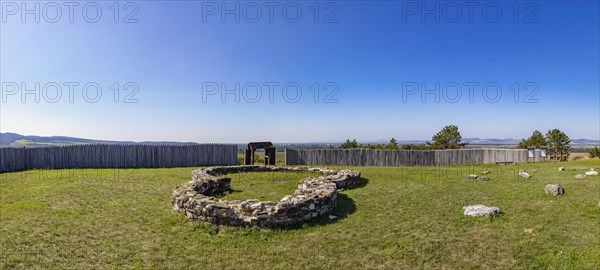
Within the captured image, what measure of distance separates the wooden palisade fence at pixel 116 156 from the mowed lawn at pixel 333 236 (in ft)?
40.2

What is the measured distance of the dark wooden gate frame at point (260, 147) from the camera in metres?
23.6

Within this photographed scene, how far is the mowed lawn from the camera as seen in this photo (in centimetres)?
570

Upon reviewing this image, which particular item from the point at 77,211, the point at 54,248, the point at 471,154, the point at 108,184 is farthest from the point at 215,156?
the point at 471,154

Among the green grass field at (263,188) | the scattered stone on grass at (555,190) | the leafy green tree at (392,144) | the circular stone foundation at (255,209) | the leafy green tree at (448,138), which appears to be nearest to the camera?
the circular stone foundation at (255,209)

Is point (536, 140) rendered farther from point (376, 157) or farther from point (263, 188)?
point (263, 188)

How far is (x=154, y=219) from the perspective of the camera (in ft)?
27.0

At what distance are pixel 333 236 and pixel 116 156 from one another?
2052 centimetres

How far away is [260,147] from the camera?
949 inches

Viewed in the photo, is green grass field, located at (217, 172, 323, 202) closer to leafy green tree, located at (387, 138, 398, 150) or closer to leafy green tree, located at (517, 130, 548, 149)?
leafy green tree, located at (387, 138, 398, 150)

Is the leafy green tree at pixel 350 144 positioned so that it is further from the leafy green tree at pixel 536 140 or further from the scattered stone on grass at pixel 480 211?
the scattered stone on grass at pixel 480 211

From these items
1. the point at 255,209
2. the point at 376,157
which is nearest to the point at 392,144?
the point at 376,157

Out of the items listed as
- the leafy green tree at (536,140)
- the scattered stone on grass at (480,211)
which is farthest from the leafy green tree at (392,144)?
the scattered stone on grass at (480,211)

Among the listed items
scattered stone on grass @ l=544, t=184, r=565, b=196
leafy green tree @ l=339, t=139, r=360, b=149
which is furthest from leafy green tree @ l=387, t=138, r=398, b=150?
scattered stone on grass @ l=544, t=184, r=565, b=196

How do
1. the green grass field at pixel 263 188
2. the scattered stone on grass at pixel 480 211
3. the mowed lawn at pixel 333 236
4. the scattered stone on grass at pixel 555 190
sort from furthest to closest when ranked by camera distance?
1. the green grass field at pixel 263 188
2. the scattered stone on grass at pixel 555 190
3. the scattered stone on grass at pixel 480 211
4. the mowed lawn at pixel 333 236
